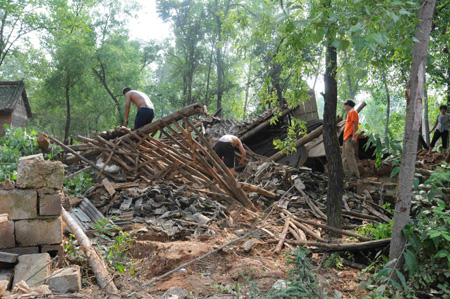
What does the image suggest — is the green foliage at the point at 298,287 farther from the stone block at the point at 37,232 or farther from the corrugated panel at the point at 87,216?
the corrugated panel at the point at 87,216

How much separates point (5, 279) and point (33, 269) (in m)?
0.26

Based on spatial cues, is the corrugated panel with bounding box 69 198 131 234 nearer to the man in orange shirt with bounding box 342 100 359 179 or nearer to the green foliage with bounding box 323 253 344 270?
the green foliage with bounding box 323 253 344 270

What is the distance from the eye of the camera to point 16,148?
886 centimetres

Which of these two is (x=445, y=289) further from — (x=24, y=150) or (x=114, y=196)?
(x=24, y=150)

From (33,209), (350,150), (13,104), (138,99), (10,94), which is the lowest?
(33,209)

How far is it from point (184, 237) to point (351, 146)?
5192 mm

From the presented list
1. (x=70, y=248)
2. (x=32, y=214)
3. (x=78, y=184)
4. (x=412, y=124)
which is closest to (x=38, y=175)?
(x=32, y=214)

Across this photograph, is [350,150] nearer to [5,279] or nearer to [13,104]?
[5,279]

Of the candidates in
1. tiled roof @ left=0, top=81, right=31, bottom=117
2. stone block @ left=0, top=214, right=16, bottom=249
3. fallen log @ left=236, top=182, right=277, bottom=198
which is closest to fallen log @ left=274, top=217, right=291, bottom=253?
fallen log @ left=236, top=182, right=277, bottom=198

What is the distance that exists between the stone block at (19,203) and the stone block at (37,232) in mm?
81

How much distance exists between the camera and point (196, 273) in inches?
184

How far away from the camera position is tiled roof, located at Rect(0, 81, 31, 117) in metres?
26.5

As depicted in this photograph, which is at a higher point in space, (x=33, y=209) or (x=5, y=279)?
(x=33, y=209)

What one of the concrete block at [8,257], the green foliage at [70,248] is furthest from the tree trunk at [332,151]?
the concrete block at [8,257]
